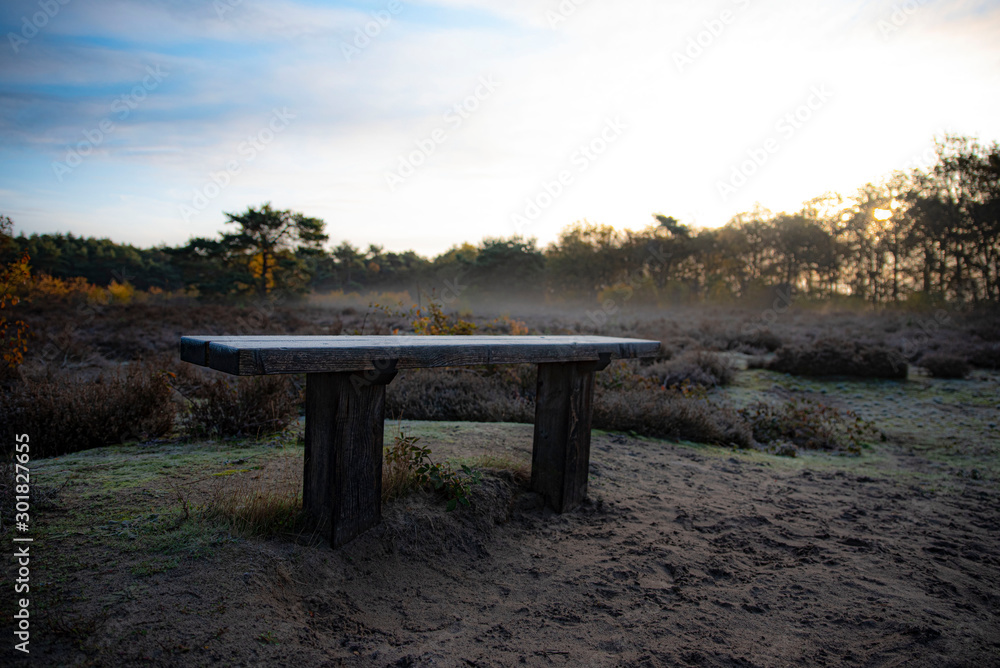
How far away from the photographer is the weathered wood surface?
1.95 metres

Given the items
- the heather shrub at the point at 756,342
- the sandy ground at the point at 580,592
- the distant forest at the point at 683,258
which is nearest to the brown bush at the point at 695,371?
the heather shrub at the point at 756,342

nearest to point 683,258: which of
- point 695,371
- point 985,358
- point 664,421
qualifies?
point 985,358

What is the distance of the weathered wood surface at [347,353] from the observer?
6.40 feet

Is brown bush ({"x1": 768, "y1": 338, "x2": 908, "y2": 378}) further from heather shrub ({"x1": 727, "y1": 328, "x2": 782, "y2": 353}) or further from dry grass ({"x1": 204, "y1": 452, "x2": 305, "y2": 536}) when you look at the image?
dry grass ({"x1": 204, "y1": 452, "x2": 305, "y2": 536})

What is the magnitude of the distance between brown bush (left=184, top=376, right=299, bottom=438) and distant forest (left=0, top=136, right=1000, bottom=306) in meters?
19.0

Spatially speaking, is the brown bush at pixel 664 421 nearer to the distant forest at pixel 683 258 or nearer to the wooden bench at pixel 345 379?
the wooden bench at pixel 345 379

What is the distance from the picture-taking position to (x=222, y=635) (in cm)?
178

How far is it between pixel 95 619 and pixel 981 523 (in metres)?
4.90

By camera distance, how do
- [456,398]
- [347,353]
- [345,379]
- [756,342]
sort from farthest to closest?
1. [756,342]
2. [456,398]
3. [345,379]
4. [347,353]

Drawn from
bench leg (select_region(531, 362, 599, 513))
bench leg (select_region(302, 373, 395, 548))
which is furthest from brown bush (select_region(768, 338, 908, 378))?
bench leg (select_region(302, 373, 395, 548))

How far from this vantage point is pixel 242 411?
4.41 m

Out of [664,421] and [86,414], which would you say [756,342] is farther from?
[86,414]

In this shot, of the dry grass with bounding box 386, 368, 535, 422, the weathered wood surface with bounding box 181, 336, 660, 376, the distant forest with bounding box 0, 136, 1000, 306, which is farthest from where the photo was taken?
the distant forest with bounding box 0, 136, 1000, 306

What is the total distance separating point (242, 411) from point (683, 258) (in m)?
38.9
